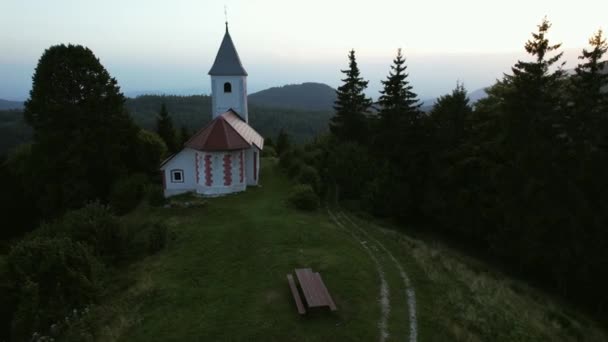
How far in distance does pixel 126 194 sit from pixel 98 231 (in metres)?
11.5

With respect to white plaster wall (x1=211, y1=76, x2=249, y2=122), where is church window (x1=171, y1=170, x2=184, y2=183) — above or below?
below

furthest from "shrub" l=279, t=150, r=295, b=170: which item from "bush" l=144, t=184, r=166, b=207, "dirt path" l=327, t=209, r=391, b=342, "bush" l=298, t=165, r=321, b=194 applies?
"dirt path" l=327, t=209, r=391, b=342

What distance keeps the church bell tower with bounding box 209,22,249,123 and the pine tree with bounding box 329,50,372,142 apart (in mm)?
8911

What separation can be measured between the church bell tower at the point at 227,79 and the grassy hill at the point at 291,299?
16661 mm

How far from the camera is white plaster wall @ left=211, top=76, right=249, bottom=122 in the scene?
3511 centimetres

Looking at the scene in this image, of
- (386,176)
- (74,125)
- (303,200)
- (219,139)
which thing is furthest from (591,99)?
(74,125)

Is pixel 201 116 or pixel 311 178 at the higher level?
pixel 201 116

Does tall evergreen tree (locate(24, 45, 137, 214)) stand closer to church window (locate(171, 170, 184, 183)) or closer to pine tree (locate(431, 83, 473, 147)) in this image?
church window (locate(171, 170, 184, 183))

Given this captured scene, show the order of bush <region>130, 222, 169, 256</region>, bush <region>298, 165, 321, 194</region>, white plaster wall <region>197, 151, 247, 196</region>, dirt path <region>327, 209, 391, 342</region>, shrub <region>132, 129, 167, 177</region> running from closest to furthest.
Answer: dirt path <region>327, 209, 391, 342</region> < bush <region>130, 222, 169, 256</region> < white plaster wall <region>197, 151, 247, 196</region> < bush <region>298, 165, 321, 194</region> < shrub <region>132, 129, 167, 177</region>

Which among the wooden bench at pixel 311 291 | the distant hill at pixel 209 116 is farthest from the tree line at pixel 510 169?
the distant hill at pixel 209 116

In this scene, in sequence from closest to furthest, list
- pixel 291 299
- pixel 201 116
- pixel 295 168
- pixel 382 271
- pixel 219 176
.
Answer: pixel 291 299
pixel 382 271
pixel 219 176
pixel 295 168
pixel 201 116

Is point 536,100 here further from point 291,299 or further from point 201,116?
point 201,116

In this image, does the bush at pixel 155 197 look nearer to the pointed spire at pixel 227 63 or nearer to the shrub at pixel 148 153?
the shrub at pixel 148 153

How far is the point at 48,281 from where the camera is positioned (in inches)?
530
